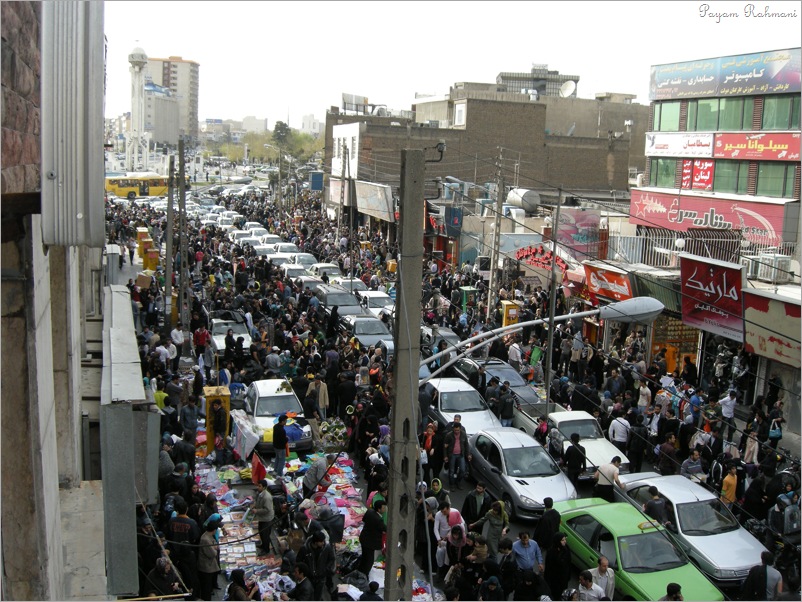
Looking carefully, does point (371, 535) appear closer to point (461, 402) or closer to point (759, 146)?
point (461, 402)

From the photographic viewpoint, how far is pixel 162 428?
1454 centimetres

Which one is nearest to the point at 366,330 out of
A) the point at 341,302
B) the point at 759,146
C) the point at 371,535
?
the point at 341,302

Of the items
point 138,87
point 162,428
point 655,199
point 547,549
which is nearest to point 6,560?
point 547,549

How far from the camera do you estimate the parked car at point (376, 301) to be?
2732cm

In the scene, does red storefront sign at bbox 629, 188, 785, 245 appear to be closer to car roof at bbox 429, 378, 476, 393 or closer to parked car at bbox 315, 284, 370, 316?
parked car at bbox 315, 284, 370, 316

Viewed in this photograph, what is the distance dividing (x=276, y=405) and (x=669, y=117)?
2100cm

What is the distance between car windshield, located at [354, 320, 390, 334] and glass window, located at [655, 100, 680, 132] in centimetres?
1433

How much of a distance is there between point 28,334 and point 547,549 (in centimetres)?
A: 822

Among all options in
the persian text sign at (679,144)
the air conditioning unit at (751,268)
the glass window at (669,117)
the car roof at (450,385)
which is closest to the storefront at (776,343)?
the air conditioning unit at (751,268)

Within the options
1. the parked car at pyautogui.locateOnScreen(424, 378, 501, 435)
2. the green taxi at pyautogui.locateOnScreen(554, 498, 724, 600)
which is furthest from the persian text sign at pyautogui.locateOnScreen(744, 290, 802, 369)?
the green taxi at pyautogui.locateOnScreen(554, 498, 724, 600)

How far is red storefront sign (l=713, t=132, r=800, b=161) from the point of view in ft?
85.4

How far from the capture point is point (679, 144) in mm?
30922

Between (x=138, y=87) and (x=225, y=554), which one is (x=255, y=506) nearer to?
(x=225, y=554)

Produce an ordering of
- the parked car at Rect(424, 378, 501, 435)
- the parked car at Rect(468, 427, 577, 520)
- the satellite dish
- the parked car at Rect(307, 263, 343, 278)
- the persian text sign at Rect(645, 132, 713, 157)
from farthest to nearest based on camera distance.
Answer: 1. the satellite dish
2. the parked car at Rect(307, 263, 343, 278)
3. the persian text sign at Rect(645, 132, 713, 157)
4. the parked car at Rect(424, 378, 501, 435)
5. the parked car at Rect(468, 427, 577, 520)
